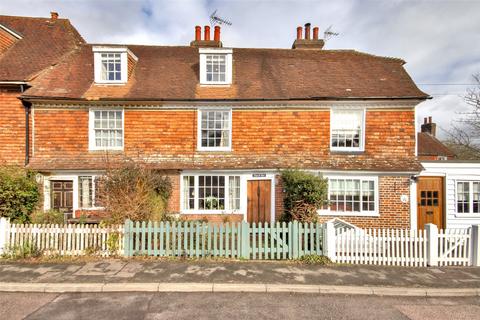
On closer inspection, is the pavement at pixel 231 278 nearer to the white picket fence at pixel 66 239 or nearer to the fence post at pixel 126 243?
the fence post at pixel 126 243

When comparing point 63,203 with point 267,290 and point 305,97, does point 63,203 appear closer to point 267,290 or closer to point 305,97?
point 267,290

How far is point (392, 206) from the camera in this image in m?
10.7

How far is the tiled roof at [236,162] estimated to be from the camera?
35.0 ft

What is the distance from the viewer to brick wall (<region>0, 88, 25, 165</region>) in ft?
35.9

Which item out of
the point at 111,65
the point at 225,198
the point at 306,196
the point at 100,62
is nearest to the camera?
the point at 306,196

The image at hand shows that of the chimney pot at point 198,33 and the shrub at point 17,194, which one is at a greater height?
the chimney pot at point 198,33

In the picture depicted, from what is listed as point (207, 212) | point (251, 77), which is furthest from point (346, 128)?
point (207, 212)

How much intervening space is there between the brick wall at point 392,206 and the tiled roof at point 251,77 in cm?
374

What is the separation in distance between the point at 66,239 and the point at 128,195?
6.87 feet

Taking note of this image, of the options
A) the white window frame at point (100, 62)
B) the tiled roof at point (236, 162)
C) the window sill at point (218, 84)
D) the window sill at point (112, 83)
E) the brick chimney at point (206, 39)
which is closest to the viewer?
the tiled roof at point (236, 162)

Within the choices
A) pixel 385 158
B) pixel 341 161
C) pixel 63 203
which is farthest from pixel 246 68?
pixel 63 203

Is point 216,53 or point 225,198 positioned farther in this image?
point 216,53

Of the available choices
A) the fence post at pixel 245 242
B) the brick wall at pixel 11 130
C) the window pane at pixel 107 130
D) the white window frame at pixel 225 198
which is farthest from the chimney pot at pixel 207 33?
the fence post at pixel 245 242

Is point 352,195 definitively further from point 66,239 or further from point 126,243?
point 66,239
